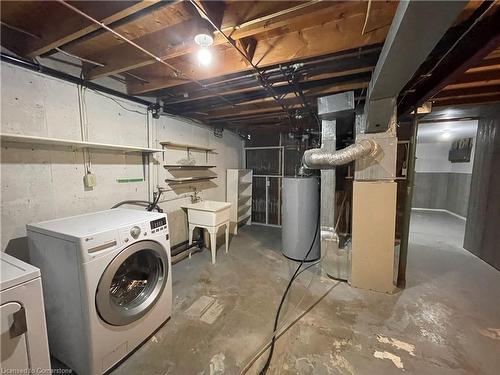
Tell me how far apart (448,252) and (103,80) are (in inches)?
208

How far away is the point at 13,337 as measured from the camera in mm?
945

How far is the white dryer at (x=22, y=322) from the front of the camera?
92 cm

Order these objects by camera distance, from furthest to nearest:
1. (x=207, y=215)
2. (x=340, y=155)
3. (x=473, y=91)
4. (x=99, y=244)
Answer: (x=207, y=215) < (x=473, y=91) < (x=340, y=155) < (x=99, y=244)

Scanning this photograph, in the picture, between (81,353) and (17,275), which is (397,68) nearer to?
(17,275)

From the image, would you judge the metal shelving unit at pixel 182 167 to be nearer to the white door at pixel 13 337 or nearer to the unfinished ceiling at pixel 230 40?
the unfinished ceiling at pixel 230 40

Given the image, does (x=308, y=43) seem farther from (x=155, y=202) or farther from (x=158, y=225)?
(x=155, y=202)

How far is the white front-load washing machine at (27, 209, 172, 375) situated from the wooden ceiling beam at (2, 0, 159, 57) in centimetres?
127

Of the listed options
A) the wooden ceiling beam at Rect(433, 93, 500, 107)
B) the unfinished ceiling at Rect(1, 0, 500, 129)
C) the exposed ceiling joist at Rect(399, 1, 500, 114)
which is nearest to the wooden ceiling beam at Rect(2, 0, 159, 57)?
the unfinished ceiling at Rect(1, 0, 500, 129)

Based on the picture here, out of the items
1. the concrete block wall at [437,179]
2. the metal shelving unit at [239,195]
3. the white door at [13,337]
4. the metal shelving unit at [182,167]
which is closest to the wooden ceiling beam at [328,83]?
the metal shelving unit at [182,167]

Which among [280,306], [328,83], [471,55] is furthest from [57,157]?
[471,55]

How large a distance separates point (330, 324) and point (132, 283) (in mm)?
1732

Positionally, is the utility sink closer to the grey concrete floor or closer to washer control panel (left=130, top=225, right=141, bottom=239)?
the grey concrete floor

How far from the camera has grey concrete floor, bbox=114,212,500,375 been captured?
1423 mm

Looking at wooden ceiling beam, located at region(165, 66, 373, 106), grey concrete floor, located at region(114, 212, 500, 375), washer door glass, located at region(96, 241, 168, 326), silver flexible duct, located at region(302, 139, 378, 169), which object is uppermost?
wooden ceiling beam, located at region(165, 66, 373, 106)
